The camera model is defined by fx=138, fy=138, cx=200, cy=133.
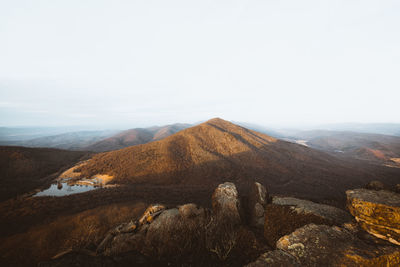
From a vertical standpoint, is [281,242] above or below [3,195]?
above

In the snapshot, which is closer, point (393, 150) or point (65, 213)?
point (65, 213)

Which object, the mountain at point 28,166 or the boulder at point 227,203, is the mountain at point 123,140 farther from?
the boulder at point 227,203

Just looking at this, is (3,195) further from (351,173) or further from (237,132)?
(351,173)

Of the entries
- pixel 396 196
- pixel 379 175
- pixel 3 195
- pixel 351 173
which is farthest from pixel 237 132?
pixel 3 195

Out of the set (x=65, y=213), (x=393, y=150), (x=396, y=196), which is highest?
(x=396, y=196)

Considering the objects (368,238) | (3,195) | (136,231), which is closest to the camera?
(368,238)

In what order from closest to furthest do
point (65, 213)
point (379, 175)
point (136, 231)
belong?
1. point (136, 231)
2. point (65, 213)
3. point (379, 175)

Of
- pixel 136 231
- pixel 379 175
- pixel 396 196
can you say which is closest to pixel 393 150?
pixel 379 175
